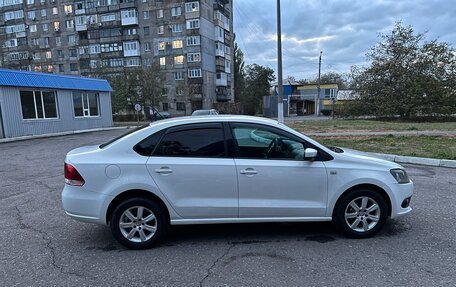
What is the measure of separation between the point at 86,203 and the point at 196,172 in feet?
4.56

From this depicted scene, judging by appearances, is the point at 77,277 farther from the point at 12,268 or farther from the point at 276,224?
the point at 276,224

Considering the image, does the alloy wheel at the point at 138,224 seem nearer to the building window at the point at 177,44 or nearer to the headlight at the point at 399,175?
the headlight at the point at 399,175

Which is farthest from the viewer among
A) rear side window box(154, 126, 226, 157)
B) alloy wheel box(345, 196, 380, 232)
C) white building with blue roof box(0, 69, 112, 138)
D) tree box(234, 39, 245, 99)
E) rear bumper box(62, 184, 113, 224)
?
tree box(234, 39, 245, 99)

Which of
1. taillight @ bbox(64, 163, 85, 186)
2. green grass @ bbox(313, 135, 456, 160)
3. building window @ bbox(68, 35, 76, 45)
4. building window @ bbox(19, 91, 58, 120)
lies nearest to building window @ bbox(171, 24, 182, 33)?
building window @ bbox(68, 35, 76, 45)

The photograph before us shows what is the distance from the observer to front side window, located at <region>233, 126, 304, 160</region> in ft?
12.1

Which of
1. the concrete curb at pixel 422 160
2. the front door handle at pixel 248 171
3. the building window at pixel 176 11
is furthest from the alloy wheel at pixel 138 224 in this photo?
the building window at pixel 176 11

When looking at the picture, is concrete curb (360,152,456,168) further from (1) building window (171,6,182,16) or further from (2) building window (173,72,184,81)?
(1) building window (171,6,182,16)

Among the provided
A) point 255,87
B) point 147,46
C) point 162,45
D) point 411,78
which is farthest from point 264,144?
point 255,87

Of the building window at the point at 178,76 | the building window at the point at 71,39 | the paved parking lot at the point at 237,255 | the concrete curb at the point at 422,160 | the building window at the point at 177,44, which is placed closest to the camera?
the paved parking lot at the point at 237,255

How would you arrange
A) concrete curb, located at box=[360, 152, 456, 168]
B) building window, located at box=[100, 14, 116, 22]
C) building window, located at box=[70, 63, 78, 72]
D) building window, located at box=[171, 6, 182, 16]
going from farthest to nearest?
building window, located at box=[70, 63, 78, 72]
building window, located at box=[100, 14, 116, 22]
building window, located at box=[171, 6, 182, 16]
concrete curb, located at box=[360, 152, 456, 168]

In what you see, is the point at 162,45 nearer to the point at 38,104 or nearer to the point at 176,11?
the point at 176,11

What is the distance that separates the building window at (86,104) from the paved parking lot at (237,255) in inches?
785

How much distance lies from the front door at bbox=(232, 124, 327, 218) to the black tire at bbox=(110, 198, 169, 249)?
3.32ft

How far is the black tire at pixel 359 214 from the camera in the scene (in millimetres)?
3725
